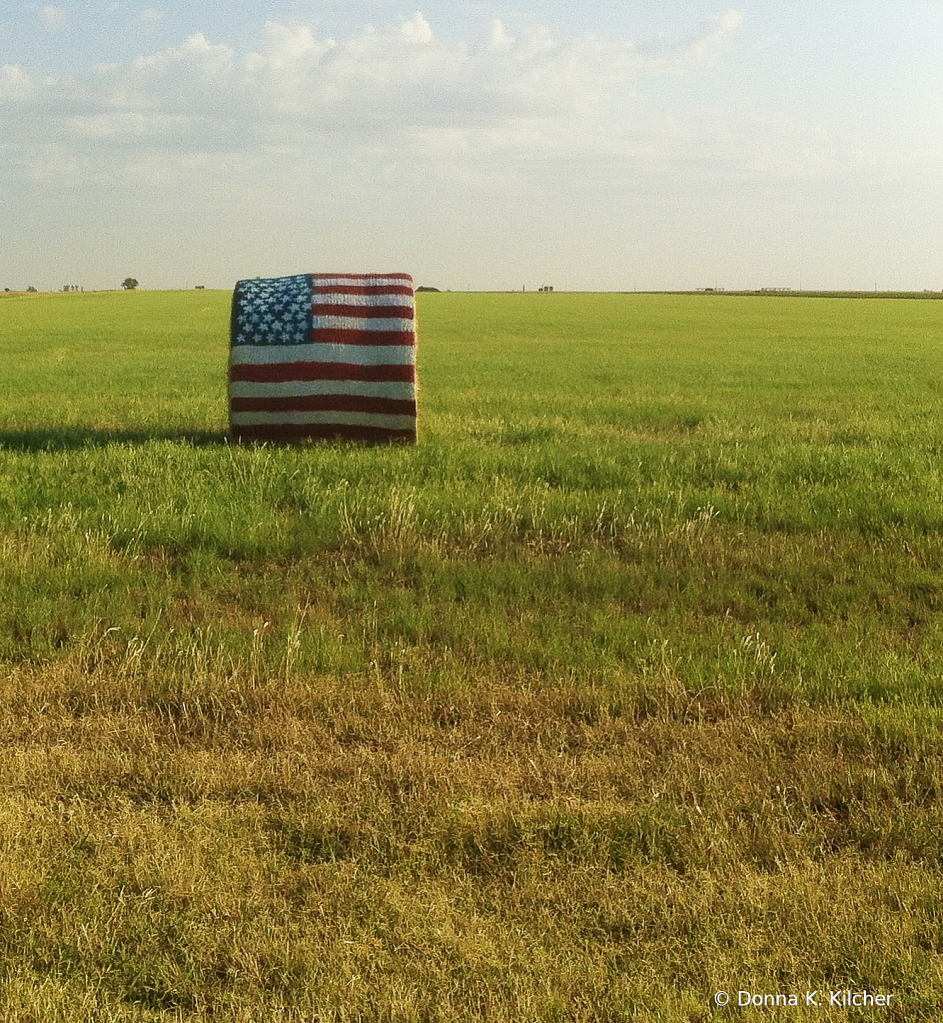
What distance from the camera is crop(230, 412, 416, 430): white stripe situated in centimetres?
968

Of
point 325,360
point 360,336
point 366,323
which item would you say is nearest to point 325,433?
point 325,360

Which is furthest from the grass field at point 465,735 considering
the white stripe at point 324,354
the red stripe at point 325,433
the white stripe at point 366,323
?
the white stripe at point 366,323

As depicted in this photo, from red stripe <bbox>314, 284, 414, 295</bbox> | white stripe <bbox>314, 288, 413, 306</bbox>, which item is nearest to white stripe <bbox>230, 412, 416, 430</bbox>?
white stripe <bbox>314, 288, 413, 306</bbox>

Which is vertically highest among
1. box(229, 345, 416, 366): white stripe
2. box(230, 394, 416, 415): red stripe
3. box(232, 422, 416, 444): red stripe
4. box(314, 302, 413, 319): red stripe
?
box(314, 302, 413, 319): red stripe

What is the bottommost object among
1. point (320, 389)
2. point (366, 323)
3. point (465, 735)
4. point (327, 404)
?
point (465, 735)

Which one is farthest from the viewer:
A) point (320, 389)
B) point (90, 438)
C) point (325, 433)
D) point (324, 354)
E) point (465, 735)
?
point (90, 438)

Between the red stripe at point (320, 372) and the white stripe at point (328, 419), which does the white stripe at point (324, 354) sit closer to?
the red stripe at point (320, 372)

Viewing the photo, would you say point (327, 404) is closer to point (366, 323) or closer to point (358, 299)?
point (366, 323)

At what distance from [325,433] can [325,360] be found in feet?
2.33

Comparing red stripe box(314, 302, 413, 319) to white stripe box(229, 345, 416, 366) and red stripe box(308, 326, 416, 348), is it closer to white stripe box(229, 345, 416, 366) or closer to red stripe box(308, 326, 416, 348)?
red stripe box(308, 326, 416, 348)

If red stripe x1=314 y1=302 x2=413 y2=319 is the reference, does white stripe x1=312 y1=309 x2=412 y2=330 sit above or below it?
below

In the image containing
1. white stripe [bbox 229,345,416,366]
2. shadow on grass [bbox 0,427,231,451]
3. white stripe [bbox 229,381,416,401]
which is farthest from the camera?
shadow on grass [bbox 0,427,231,451]

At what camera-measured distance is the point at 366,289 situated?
9.69 meters

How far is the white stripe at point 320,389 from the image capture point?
9.60m
